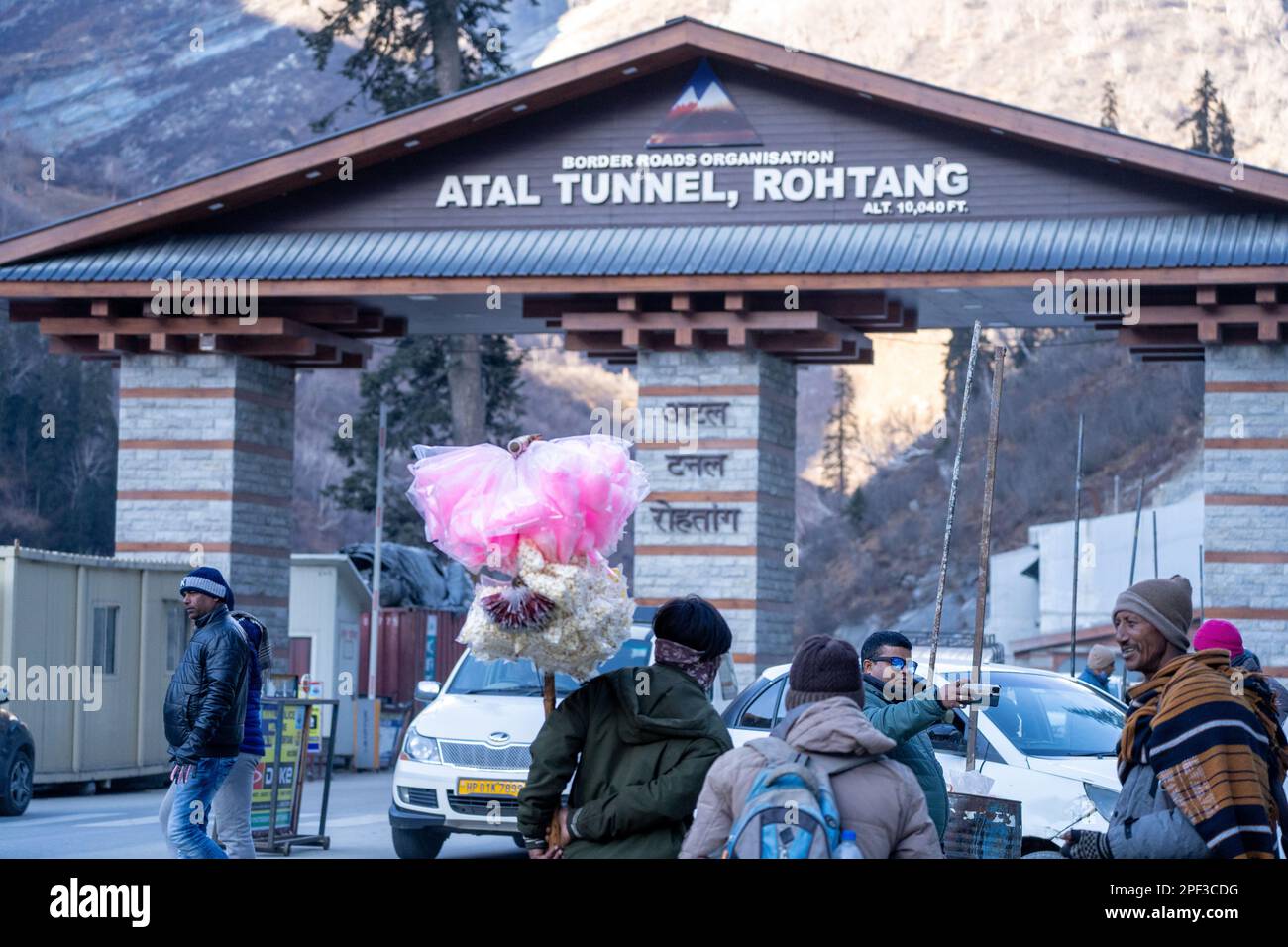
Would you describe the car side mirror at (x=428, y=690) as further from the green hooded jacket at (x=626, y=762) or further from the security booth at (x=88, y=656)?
the green hooded jacket at (x=626, y=762)

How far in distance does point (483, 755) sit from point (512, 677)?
1.01 m

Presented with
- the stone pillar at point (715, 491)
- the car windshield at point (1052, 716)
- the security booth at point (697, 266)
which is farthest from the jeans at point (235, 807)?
the stone pillar at point (715, 491)

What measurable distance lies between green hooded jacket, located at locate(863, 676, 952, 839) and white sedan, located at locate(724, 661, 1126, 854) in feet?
11.4

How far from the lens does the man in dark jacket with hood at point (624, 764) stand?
5.80 meters

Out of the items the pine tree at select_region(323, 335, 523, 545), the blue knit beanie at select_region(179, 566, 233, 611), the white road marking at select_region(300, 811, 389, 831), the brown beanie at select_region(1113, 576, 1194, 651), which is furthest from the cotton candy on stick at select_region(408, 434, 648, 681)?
the pine tree at select_region(323, 335, 523, 545)

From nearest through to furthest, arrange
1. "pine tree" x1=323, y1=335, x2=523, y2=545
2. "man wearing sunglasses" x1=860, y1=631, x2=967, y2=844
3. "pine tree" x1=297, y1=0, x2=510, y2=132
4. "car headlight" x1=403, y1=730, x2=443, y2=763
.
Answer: "man wearing sunglasses" x1=860, y1=631, x2=967, y2=844 → "car headlight" x1=403, y1=730, x2=443, y2=763 → "pine tree" x1=297, y1=0, x2=510, y2=132 → "pine tree" x1=323, y1=335, x2=523, y2=545

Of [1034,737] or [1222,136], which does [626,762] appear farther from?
[1222,136]

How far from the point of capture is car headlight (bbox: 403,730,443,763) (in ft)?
47.1

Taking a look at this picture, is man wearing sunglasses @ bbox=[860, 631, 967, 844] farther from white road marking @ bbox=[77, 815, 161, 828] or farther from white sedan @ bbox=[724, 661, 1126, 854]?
white road marking @ bbox=[77, 815, 161, 828]

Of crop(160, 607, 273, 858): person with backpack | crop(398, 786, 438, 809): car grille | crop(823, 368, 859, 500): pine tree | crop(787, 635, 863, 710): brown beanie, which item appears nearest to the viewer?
crop(787, 635, 863, 710): brown beanie

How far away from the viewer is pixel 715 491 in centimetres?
2220

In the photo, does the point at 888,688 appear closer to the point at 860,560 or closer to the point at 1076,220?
the point at 1076,220

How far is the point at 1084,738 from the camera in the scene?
11969mm

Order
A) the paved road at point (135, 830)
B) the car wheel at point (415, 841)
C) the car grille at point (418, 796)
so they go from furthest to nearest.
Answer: the paved road at point (135, 830), the car wheel at point (415, 841), the car grille at point (418, 796)
